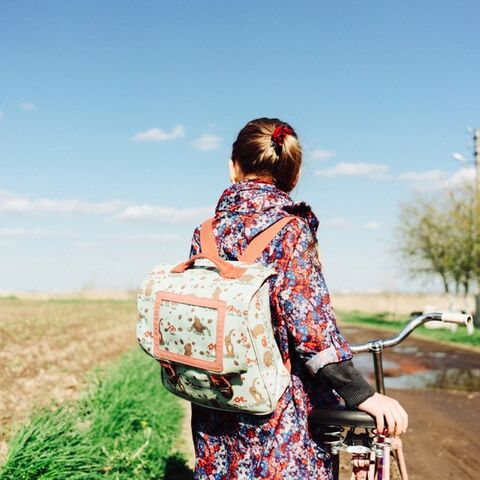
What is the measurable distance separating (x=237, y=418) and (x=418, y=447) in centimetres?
473

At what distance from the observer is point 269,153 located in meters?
2.36

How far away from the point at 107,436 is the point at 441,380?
7368mm

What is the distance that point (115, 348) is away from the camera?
13.7 meters

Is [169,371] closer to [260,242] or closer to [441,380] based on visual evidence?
[260,242]

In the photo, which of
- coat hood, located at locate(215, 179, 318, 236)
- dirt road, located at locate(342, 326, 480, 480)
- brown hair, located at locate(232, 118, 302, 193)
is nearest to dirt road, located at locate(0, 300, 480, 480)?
dirt road, located at locate(342, 326, 480, 480)

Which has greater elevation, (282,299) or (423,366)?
(282,299)

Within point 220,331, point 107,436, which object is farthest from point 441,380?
point 220,331

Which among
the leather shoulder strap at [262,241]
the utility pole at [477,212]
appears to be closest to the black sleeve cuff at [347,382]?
the leather shoulder strap at [262,241]

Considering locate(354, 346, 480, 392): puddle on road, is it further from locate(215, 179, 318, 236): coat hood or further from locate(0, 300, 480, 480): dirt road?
locate(215, 179, 318, 236): coat hood

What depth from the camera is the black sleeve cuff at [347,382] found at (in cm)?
202

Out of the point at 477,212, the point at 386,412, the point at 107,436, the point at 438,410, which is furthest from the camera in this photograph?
the point at 477,212

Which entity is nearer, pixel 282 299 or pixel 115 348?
pixel 282 299

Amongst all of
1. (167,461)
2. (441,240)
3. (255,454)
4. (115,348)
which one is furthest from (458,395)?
(441,240)

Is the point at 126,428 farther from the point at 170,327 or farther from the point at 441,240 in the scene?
the point at 441,240
